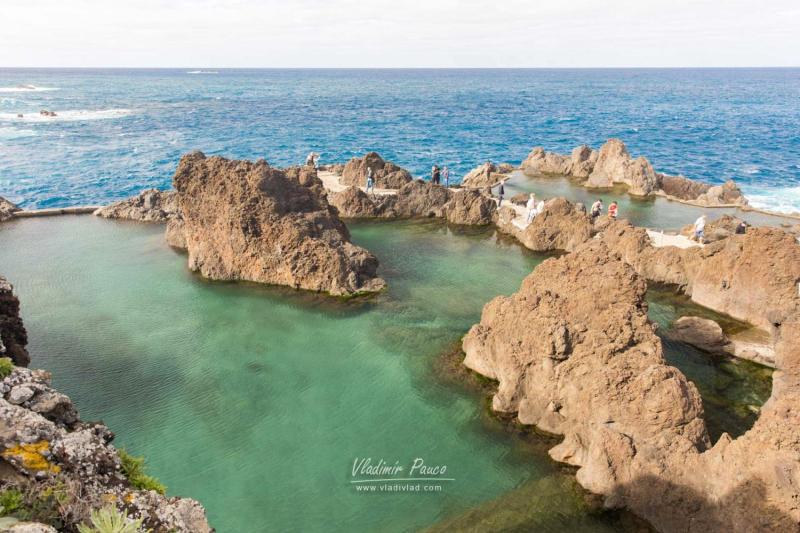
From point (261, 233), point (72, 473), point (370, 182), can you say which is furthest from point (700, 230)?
point (72, 473)

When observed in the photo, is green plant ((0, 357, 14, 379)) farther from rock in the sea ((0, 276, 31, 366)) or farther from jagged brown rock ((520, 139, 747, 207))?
jagged brown rock ((520, 139, 747, 207))

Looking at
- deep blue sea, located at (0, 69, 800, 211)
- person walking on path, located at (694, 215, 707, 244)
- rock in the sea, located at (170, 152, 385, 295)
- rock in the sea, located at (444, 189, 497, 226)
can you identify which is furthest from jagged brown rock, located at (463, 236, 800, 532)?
deep blue sea, located at (0, 69, 800, 211)

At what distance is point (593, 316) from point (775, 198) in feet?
144

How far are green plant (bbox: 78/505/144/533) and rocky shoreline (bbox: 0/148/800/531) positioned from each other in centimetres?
61

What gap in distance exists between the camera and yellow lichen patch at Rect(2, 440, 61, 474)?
299 inches

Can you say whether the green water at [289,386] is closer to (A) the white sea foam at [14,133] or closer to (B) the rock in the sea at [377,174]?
(B) the rock in the sea at [377,174]

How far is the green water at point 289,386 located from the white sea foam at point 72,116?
86124mm

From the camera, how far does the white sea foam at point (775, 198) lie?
45.1 metres

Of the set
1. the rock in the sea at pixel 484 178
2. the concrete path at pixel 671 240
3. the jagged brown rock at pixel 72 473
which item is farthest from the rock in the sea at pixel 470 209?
the jagged brown rock at pixel 72 473

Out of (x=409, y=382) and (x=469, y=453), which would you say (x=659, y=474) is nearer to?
(x=469, y=453)

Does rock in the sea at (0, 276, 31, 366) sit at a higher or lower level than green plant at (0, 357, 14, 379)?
lower

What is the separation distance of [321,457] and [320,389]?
3559 mm

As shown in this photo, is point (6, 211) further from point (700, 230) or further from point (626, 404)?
point (700, 230)

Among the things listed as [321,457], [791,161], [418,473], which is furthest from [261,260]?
[791,161]
